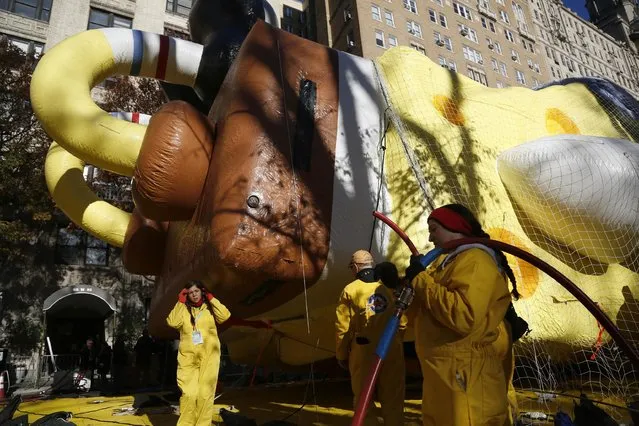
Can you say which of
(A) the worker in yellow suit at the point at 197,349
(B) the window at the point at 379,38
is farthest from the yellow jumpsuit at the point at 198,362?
(B) the window at the point at 379,38

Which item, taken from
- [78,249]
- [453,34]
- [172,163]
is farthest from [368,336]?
[453,34]

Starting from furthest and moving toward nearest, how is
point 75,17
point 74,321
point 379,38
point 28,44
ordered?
point 379,38 → point 75,17 → point 28,44 → point 74,321

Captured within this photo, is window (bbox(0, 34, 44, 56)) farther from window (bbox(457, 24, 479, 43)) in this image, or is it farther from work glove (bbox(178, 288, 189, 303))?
window (bbox(457, 24, 479, 43))

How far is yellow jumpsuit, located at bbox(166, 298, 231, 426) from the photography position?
4.04 metres

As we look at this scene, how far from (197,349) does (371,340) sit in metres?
1.84

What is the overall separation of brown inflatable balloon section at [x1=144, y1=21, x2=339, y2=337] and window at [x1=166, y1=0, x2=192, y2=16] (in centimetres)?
A: 2203

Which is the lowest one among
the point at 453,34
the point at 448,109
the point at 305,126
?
the point at 305,126

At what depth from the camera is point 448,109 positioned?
548cm

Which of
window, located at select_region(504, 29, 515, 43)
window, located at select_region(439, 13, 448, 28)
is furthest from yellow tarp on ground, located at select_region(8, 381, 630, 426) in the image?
window, located at select_region(504, 29, 515, 43)

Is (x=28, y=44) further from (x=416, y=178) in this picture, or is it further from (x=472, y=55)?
(x=472, y=55)

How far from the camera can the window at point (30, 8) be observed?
20328 mm

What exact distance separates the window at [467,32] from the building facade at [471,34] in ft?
0.28

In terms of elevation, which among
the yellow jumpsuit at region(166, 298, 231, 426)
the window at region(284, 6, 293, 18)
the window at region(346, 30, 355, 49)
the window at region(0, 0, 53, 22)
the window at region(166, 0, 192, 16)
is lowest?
the yellow jumpsuit at region(166, 298, 231, 426)

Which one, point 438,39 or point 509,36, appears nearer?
point 438,39
